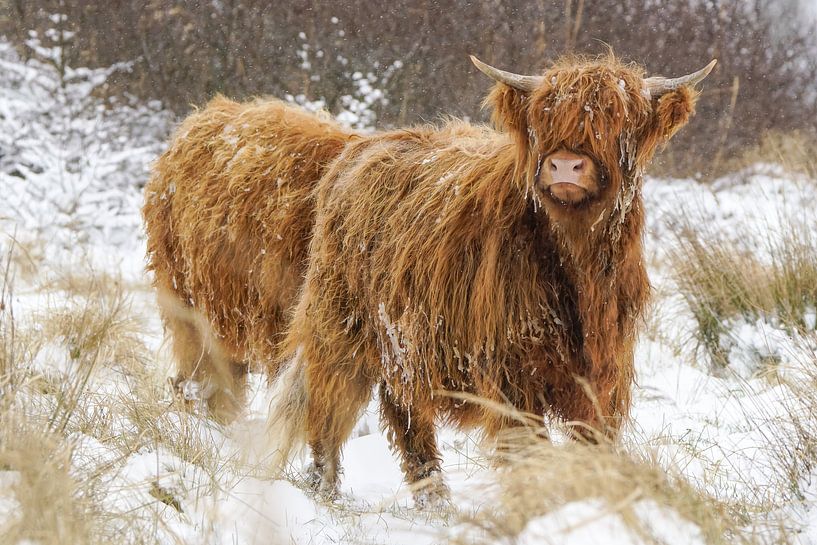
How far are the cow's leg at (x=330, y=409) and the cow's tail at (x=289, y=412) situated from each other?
0.15ft

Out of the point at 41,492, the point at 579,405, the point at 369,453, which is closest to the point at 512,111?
the point at 579,405

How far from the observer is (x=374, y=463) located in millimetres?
4051

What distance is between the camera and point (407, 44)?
11.9m

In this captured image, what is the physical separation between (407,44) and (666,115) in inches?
380

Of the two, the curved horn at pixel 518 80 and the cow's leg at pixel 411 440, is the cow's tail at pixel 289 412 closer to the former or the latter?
the cow's leg at pixel 411 440

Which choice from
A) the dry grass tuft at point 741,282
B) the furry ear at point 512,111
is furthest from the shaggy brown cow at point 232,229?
the dry grass tuft at point 741,282

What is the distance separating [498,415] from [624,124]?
1014mm

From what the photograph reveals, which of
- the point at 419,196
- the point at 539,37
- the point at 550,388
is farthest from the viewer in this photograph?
the point at 539,37

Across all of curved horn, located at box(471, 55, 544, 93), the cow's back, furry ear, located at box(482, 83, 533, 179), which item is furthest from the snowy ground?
curved horn, located at box(471, 55, 544, 93)

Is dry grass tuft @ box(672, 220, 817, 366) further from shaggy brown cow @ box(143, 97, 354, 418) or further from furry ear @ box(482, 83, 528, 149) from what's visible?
shaggy brown cow @ box(143, 97, 354, 418)

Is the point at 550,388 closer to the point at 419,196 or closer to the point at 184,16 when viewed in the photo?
the point at 419,196

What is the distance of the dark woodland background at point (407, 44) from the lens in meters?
11.7

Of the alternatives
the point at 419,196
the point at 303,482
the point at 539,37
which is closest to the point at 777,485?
the point at 419,196

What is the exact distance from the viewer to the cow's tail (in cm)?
353
